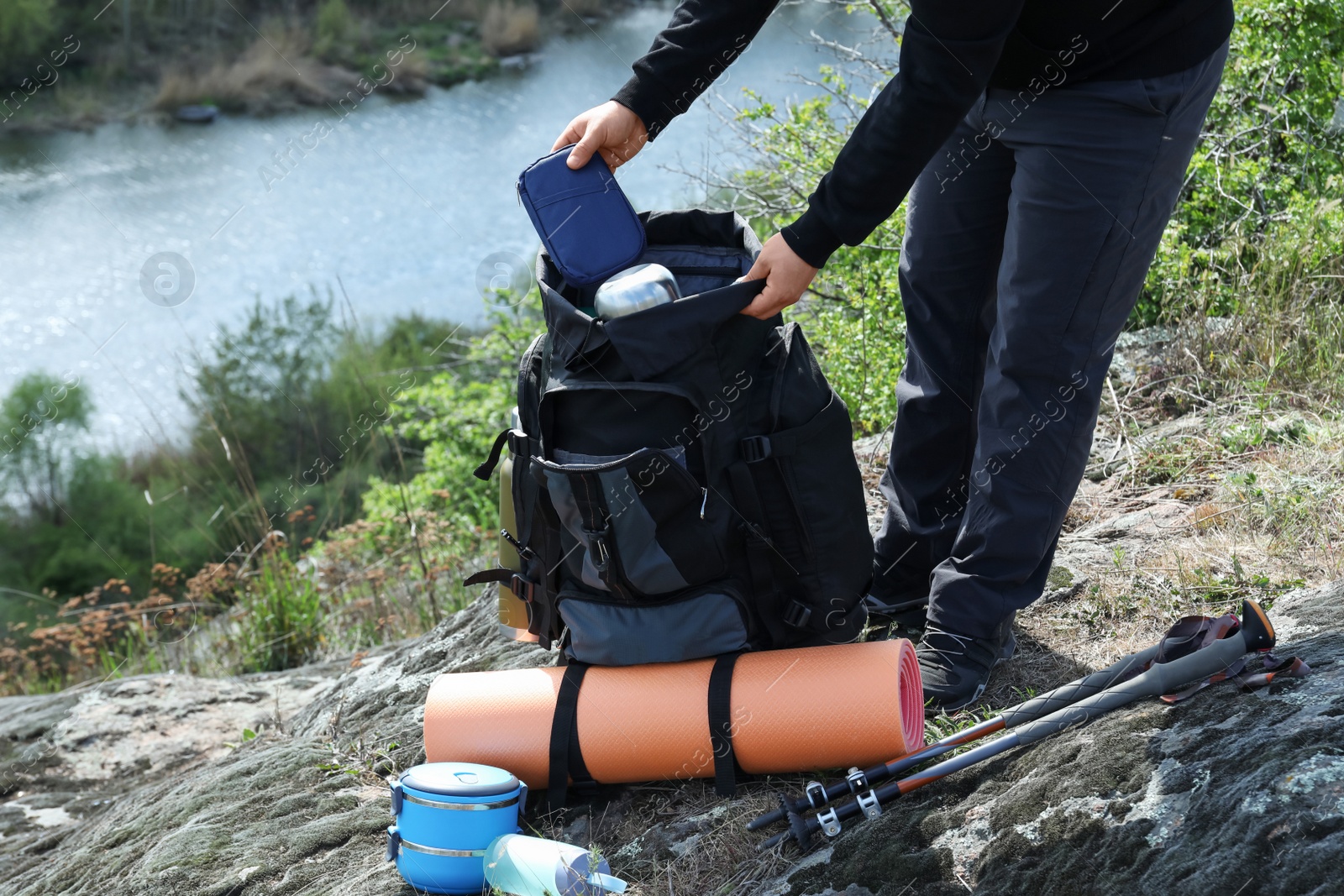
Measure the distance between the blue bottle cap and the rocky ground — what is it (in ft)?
0.60

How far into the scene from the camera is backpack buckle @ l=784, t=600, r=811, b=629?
208 cm

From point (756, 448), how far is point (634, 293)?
1.25 feet

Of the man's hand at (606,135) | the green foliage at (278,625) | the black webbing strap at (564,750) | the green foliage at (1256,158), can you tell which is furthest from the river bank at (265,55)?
the black webbing strap at (564,750)

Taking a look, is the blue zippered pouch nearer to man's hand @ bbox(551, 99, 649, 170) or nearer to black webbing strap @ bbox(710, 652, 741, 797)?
man's hand @ bbox(551, 99, 649, 170)

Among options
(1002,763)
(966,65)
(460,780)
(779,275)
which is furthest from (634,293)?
(1002,763)

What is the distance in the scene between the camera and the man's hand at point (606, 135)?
6.97 feet

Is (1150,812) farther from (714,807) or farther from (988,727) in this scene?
(714,807)

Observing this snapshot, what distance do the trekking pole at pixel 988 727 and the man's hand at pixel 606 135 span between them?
4.36ft

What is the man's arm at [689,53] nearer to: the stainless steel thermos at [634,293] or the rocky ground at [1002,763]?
the stainless steel thermos at [634,293]

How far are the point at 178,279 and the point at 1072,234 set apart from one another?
1368cm

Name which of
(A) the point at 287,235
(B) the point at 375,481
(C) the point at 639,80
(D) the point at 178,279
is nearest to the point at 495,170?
(A) the point at 287,235

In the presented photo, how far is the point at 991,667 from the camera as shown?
7.15 feet

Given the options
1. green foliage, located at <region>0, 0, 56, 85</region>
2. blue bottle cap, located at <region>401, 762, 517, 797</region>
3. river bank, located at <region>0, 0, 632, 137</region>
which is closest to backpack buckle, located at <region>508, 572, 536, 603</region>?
blue bottle cap, located at <region>401, 762, 517, 797</region>

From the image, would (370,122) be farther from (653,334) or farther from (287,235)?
(653,334)
